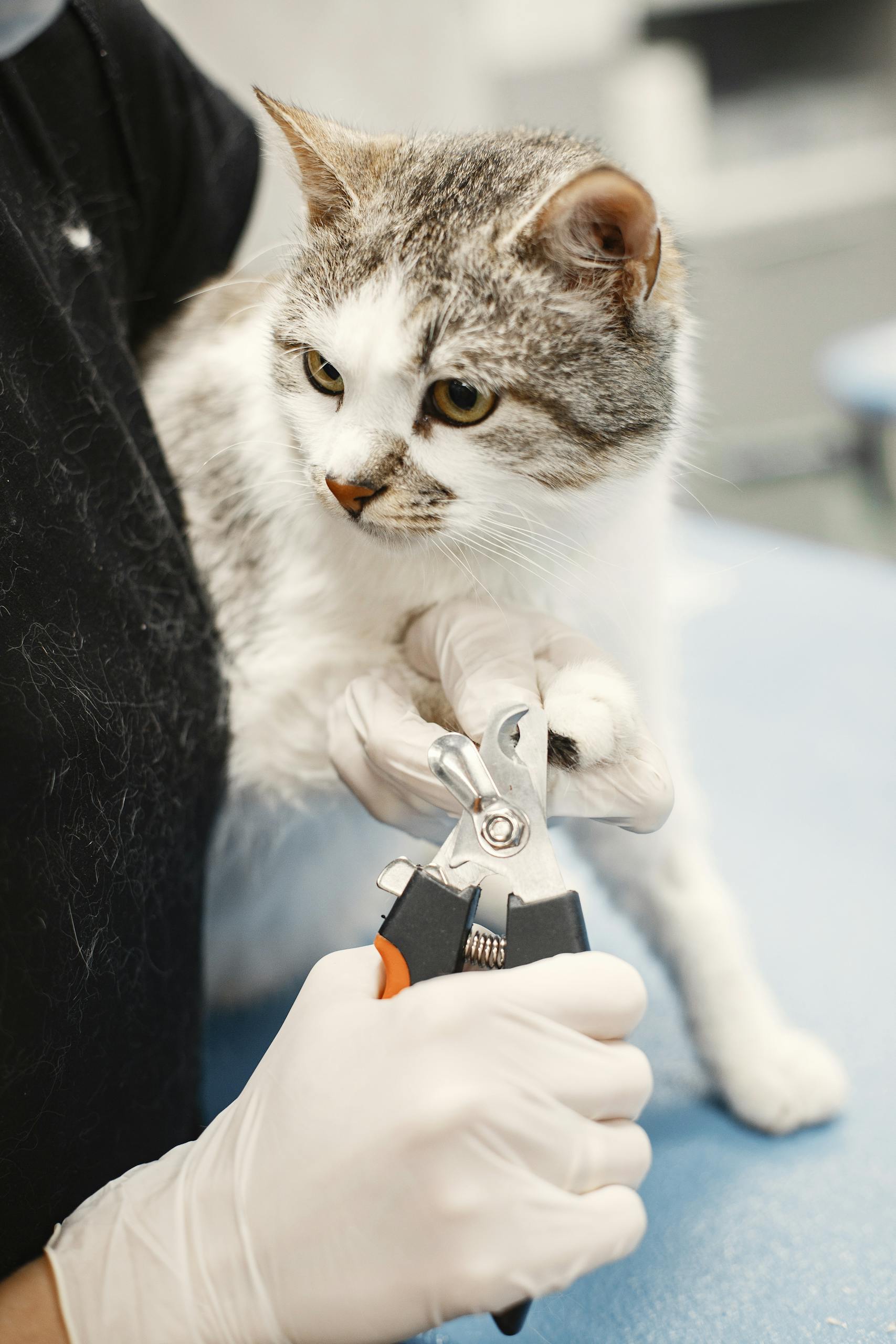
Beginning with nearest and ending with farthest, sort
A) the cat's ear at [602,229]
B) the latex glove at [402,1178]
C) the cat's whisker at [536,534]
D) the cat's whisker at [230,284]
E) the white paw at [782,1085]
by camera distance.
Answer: the latex glove at [402,1178] < the cat's ear at [602,229] < the cat's whisker at [536,534] < the white paw at [782,1085] < the cat's whisker at [230,284]

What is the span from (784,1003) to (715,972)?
0.11 metres

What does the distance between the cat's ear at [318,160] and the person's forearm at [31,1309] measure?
861 mm

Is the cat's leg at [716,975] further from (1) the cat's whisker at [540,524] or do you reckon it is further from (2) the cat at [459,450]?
(1) the cat's whisker at [540,524]

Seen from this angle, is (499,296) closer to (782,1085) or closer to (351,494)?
(351,494)

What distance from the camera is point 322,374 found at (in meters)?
0.84

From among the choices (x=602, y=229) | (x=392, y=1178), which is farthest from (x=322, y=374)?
(x=392, y=1178)

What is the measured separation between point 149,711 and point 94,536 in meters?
0.15

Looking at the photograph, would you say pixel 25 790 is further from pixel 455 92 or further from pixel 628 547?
pixel 455 92

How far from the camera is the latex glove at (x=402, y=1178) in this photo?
565 mm

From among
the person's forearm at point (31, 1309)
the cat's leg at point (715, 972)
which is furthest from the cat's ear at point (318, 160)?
the person's forearm at point (31, 1309)

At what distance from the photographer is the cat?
76 cm

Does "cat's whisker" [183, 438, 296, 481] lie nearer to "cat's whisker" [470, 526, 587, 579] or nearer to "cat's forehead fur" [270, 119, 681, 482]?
"cat's forehead fur" [270, 119, 681, 482]

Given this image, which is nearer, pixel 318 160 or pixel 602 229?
pixel 602 229

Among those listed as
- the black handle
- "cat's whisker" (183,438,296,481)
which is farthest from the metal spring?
"cat's whisker" (183,438,296,481)
